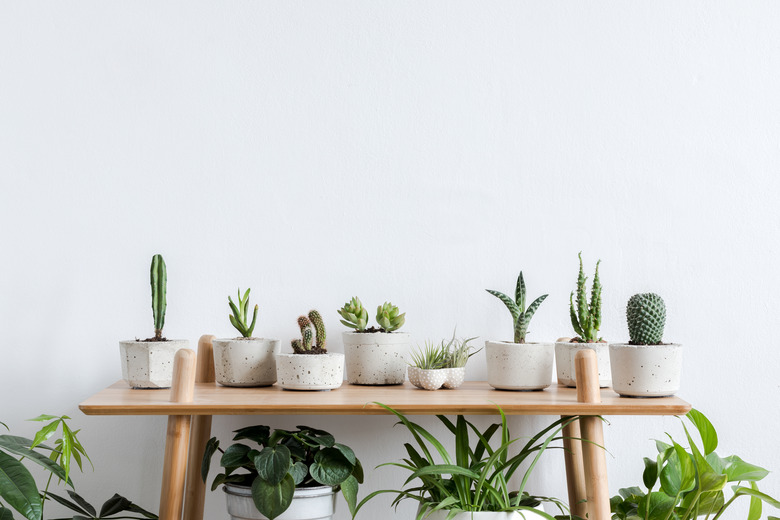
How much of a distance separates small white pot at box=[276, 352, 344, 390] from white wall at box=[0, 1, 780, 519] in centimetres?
20

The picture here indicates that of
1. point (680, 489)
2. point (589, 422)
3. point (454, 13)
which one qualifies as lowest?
point (680, 489)

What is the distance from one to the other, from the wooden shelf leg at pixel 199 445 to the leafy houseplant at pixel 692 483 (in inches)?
29.7

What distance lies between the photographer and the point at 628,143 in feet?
4.83

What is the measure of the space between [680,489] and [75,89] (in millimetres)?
1391

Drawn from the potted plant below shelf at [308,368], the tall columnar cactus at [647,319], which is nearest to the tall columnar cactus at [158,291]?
the potted plant below shelf at [308,368]

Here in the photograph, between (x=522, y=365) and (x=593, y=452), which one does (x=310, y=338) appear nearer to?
(x=522, y=365)

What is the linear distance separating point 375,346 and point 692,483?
2.01 ft

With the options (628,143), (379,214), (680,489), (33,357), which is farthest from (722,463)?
(33,357)

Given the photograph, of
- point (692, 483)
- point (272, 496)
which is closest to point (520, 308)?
point (692, 483)

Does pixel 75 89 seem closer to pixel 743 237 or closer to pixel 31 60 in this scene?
pixel 31 60

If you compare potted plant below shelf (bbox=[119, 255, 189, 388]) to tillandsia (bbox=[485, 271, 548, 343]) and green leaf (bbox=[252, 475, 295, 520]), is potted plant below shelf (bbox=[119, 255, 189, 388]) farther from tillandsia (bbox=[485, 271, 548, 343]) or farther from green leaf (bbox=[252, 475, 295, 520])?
tillandsia (bbox=[485, 271, 548, 343])

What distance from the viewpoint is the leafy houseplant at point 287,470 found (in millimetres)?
1119

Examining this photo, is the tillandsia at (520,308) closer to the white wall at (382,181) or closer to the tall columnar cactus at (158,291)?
the white wall at (382,181)

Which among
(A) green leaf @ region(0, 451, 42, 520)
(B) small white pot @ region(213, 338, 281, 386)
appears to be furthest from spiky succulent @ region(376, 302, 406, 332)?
(A) green leaf @ region(0, 451, 42, 520)
